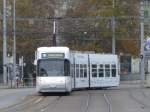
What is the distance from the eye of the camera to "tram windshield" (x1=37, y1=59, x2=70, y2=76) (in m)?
41.1

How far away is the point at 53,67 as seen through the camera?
4138 cm

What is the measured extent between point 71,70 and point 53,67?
2919 millimetres

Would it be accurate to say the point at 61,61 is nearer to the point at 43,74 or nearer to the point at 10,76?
the point at 43,74

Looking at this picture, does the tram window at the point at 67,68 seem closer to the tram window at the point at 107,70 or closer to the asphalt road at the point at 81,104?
the asphalt road at the point at 81,104

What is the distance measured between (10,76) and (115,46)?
13.4m

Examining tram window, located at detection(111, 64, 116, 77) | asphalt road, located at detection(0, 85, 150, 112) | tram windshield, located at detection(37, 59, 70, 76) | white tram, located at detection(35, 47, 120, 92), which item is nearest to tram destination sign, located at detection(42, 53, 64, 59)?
white tram, located at detection(35, 47, 120, 92)

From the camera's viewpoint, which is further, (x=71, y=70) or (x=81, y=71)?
(x=81, y=71)

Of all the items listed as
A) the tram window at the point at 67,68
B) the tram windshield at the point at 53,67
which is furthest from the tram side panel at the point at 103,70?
the tram windshield at the point at 53,67

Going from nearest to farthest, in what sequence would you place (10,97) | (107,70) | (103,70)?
1. (10,97)
2. (103,70)
3. (107,70)

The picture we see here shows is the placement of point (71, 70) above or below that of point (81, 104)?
above

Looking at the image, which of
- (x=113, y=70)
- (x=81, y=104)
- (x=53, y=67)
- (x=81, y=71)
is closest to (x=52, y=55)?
(x=53, y=67)

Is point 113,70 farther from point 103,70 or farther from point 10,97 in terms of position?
point 10,97

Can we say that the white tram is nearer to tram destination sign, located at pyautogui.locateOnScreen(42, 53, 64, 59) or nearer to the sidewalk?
tram destination sign, located at pyautogui.locateOnScreen(42, 53, 64, 59)

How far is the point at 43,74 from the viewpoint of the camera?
41094 mm
